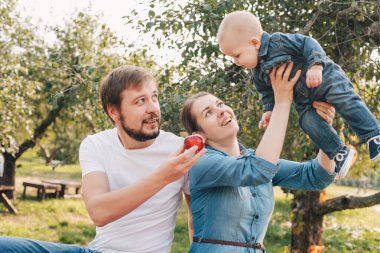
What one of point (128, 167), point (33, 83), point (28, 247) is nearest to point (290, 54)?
point (128, 167)

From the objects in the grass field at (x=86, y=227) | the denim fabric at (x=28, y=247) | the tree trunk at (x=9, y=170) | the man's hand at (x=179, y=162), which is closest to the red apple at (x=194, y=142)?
the man's hand at (x=179, y=162)

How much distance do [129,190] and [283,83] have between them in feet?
2.92

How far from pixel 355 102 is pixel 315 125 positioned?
0.23 meters

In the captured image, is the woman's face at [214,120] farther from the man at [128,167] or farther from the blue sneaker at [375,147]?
the blue sneaker at [375,147]

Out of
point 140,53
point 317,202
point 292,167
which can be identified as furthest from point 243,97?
point 317,202

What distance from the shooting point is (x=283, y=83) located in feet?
7.91

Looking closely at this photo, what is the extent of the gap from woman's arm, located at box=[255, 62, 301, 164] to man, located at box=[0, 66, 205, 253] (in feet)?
1.40

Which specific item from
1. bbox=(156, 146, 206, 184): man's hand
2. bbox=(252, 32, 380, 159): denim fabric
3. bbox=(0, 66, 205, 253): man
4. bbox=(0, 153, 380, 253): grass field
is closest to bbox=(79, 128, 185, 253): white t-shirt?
bbox=(0, 66, 205, 253): man

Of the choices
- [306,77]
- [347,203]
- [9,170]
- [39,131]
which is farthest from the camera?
[39,131]

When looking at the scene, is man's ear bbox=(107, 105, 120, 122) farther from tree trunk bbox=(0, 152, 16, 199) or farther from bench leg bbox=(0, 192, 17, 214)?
tree trunk bbox=(0, 152, 16, 199)

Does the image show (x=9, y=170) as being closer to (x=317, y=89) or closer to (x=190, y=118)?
(x=190, y=118)

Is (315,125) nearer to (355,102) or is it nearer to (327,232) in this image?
(355,102)

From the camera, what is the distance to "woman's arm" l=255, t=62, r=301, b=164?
7.31ft

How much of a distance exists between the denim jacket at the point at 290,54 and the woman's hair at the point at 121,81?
23.0 inches
